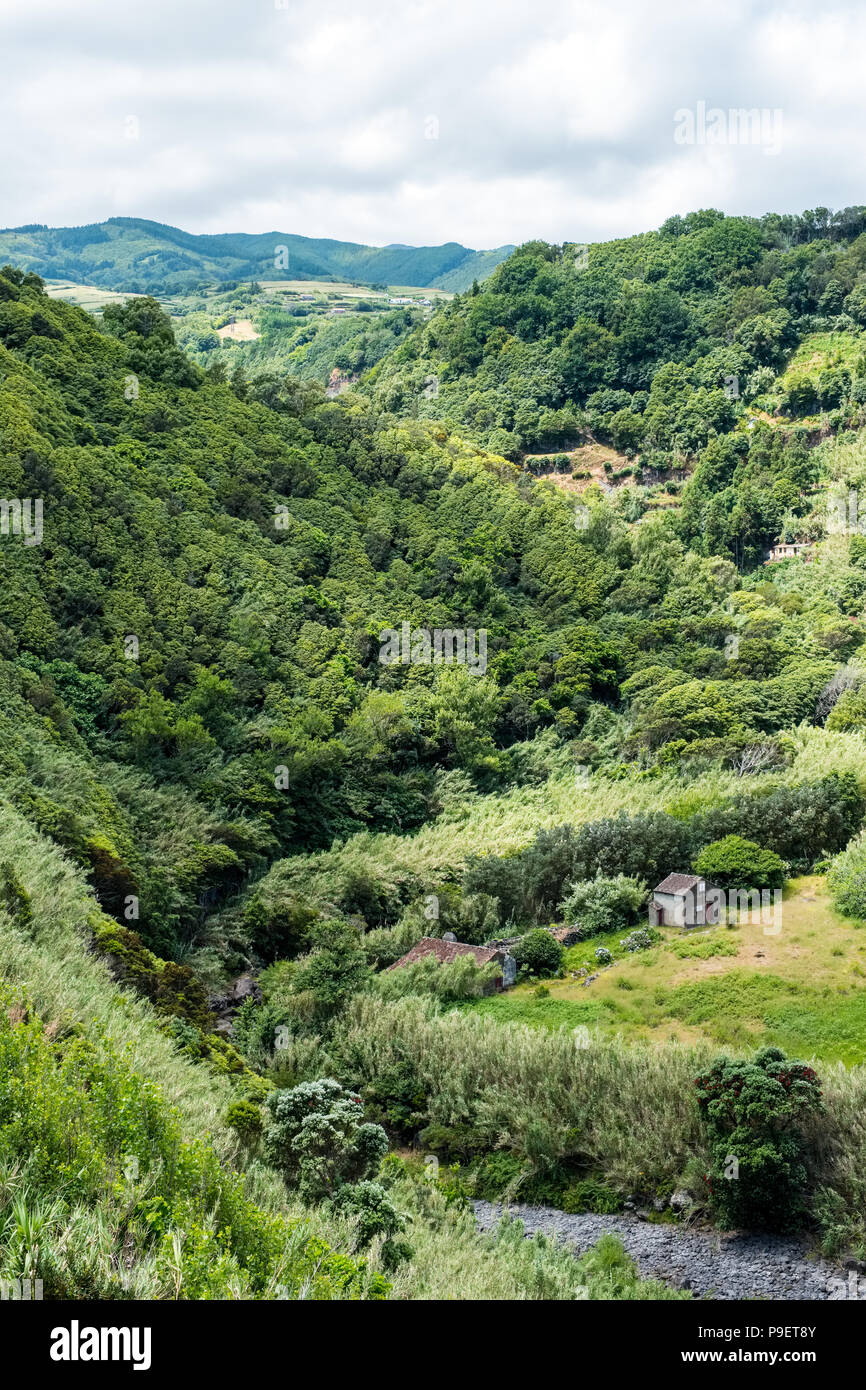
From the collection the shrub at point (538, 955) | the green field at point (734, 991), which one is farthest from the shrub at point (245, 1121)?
the shrub at point (538, 955)

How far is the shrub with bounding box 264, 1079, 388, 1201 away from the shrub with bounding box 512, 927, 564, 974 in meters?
11.1

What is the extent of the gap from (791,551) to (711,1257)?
54.9 m

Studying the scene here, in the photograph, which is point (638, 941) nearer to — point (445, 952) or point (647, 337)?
point (445, 952)

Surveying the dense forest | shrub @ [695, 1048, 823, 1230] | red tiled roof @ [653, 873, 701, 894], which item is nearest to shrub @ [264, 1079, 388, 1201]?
the dense forest

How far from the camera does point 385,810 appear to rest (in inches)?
1596

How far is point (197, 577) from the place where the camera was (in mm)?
43875

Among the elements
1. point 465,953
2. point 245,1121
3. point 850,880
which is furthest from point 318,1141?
point 850,880

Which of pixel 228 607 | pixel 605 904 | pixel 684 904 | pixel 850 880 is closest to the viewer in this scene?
pixel 850 880

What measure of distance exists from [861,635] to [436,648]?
65.9ft

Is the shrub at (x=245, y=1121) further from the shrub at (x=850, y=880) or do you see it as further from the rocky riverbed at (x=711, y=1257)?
the shrub at (x=850, y=880)

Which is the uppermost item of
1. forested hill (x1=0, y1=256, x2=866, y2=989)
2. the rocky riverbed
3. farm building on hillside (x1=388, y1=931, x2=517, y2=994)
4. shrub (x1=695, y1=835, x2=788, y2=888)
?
forested hill (x1=0, y1=256, x2=866, y2=989)

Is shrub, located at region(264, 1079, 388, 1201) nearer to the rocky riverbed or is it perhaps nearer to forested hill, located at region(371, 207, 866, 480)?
the rocky riverbed

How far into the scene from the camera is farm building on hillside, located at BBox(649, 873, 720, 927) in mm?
31094

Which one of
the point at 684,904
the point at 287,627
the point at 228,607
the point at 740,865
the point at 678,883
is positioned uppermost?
the point at 228,607
